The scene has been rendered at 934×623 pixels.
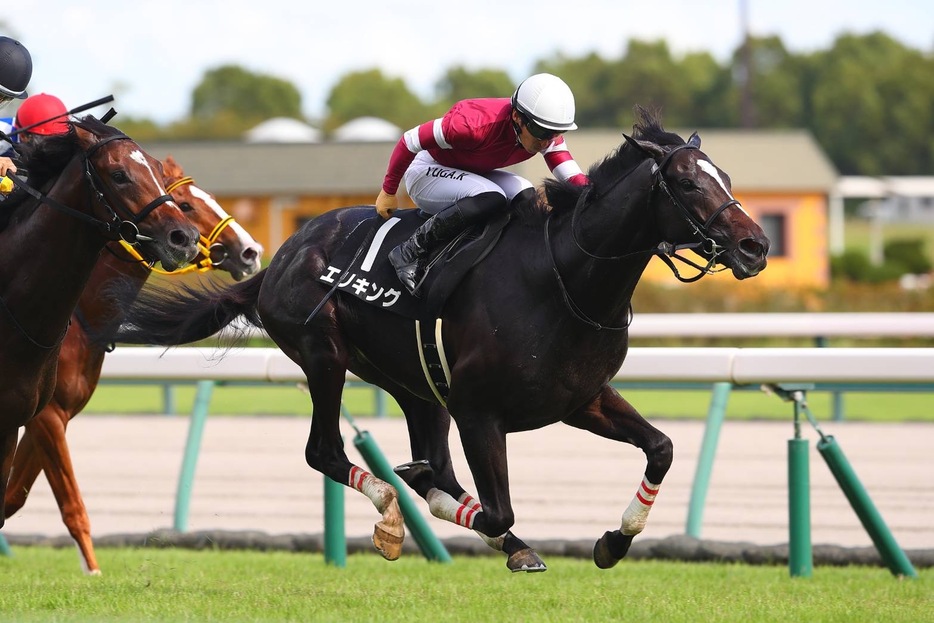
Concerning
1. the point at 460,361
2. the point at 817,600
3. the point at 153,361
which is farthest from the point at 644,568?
the point at 153,361

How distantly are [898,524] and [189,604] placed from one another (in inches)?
157

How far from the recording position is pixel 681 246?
502 centimetres

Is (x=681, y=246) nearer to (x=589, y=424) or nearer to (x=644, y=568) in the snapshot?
(x=589, y=424)

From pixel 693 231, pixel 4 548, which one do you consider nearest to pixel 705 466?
pixel 693 231

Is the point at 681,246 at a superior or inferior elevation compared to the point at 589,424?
superior

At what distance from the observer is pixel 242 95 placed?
91.9 meters

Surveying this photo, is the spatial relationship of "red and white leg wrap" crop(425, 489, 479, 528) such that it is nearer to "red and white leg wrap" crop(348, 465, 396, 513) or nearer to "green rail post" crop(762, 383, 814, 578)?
"red and white leg wrap" crop(348, 465, 396, 513)

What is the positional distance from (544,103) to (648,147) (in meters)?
0.44

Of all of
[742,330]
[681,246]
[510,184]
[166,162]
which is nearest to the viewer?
[681,246]

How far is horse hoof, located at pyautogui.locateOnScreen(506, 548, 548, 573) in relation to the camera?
5.28 m

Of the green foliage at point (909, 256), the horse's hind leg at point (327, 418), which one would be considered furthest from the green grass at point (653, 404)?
the green foliage at point (909, 256)

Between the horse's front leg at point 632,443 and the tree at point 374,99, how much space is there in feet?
261

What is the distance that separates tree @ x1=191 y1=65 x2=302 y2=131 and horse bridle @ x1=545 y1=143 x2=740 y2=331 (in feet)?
274

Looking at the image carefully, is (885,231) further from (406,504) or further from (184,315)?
(184,315)
